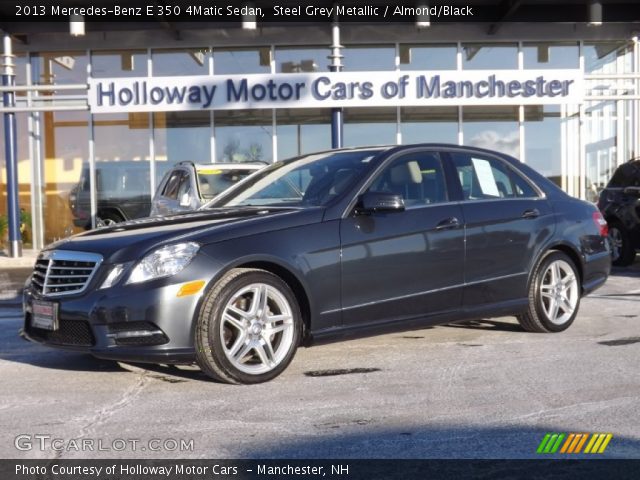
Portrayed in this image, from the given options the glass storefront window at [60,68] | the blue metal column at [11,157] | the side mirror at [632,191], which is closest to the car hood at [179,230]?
the side mirror at [632,191]

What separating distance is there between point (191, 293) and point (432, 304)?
1.86 metres

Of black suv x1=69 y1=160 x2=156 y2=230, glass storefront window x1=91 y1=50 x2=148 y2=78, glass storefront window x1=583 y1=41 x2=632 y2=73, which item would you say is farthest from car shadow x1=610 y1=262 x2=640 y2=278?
glass storefront window x1=91 y1=50 x2=148 y2=78

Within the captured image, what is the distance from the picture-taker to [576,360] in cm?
597

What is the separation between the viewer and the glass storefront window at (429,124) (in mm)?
18047

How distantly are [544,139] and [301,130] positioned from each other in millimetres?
5163

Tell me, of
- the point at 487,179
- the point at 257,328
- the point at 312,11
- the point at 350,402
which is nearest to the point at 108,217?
the point at 312,11

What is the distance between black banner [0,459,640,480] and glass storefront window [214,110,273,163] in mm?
14443

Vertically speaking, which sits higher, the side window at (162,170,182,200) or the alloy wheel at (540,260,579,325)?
the side window at (162,170,182,200)

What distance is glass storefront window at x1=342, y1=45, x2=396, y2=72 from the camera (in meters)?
18.2

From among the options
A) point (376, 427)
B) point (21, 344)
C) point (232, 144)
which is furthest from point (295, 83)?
point (376, 427)

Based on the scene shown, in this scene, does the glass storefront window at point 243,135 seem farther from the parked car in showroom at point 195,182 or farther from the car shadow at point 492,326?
the car shadow at point 492,326

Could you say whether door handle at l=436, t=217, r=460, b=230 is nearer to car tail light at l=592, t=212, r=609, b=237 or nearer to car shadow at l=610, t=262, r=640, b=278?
car tail light at l=592, t=212, r=609, b=237

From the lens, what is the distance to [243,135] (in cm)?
1817

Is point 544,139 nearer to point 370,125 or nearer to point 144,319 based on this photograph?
point 370,125
